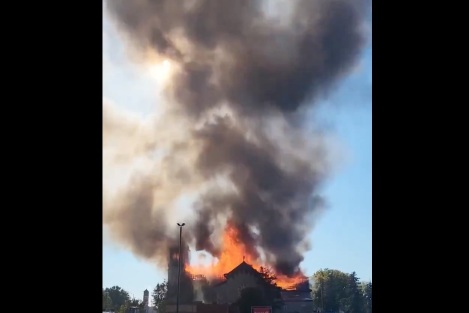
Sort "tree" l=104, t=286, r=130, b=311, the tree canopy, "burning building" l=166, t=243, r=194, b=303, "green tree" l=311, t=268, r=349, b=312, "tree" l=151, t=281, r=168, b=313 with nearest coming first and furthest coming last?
"burning building" l=166, t=243, r=194, b=303
"tree" l=151, t=281, r=168, b=313
"tree" l=104, t=286, r=130, b=311
the tree canopy
"green tree" l=311, t=268, r=349, b=312

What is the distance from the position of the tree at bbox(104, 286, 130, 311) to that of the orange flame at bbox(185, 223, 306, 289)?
10.6 ft

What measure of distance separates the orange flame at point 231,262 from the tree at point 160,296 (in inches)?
41.8

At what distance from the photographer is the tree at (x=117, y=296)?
59.0 ft

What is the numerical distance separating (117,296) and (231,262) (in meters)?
4.51

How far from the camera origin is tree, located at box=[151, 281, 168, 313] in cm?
1656

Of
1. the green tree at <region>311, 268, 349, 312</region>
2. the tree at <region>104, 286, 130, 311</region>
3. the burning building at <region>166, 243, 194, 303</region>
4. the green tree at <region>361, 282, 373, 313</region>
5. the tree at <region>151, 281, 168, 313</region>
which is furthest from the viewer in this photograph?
the green tree at <region>311, 268, 349, 312</region>

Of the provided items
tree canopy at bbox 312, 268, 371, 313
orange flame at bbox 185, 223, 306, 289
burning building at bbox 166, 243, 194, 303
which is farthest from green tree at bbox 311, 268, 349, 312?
burning building at bbox 166, 243, 194, 303

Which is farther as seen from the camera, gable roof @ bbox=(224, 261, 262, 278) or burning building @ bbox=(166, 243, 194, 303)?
gable roof @ bbox=(224, 261, 262, 278)

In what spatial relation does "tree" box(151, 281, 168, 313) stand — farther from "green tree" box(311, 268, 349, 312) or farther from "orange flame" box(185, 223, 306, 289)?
"green tree" box(311, 268, 349, 312)

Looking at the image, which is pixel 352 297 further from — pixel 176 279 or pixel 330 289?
pixel 176 279
